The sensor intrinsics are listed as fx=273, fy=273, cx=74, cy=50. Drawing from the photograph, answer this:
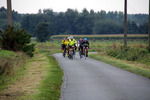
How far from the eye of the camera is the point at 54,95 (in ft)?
28.9

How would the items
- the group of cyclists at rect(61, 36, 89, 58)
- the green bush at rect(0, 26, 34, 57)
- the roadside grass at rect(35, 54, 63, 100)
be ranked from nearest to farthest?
the roadside grass at rect(35, 54, 63, 100)
the green bush at rect(0, 26, 34, 57)
the group of cyclists at rect(61, 36, 89, 58)

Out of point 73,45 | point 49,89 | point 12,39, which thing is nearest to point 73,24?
point 73,45

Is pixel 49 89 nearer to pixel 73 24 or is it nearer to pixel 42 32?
pixel 42 32

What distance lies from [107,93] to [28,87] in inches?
119

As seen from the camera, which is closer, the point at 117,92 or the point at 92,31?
the point at 117,92

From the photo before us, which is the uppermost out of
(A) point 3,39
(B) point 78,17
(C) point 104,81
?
(B) point 78,17

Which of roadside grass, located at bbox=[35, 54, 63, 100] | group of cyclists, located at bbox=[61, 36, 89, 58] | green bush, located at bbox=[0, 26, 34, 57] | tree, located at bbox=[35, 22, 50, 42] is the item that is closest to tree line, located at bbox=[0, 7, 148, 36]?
tree, located at bbox=[35, 22, 50, 42]

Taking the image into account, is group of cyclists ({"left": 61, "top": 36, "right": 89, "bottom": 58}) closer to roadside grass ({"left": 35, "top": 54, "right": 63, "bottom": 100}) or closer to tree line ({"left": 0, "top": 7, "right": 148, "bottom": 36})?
roadside grass ({"left": 35, "top": 54, "right": 63, "bottom": 100})

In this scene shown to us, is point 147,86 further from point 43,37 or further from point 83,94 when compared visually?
point 43,37

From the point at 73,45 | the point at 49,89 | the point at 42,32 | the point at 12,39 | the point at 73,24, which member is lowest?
the point at 49,89

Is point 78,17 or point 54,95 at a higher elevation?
point 78,17

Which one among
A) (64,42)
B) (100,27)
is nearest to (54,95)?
(64,42)

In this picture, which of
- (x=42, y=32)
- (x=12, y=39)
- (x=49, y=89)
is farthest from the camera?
(x=42, y=32)

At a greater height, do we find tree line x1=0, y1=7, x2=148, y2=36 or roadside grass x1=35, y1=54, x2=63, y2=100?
tree line x1=0, y1=7, x2=148, y2=36
